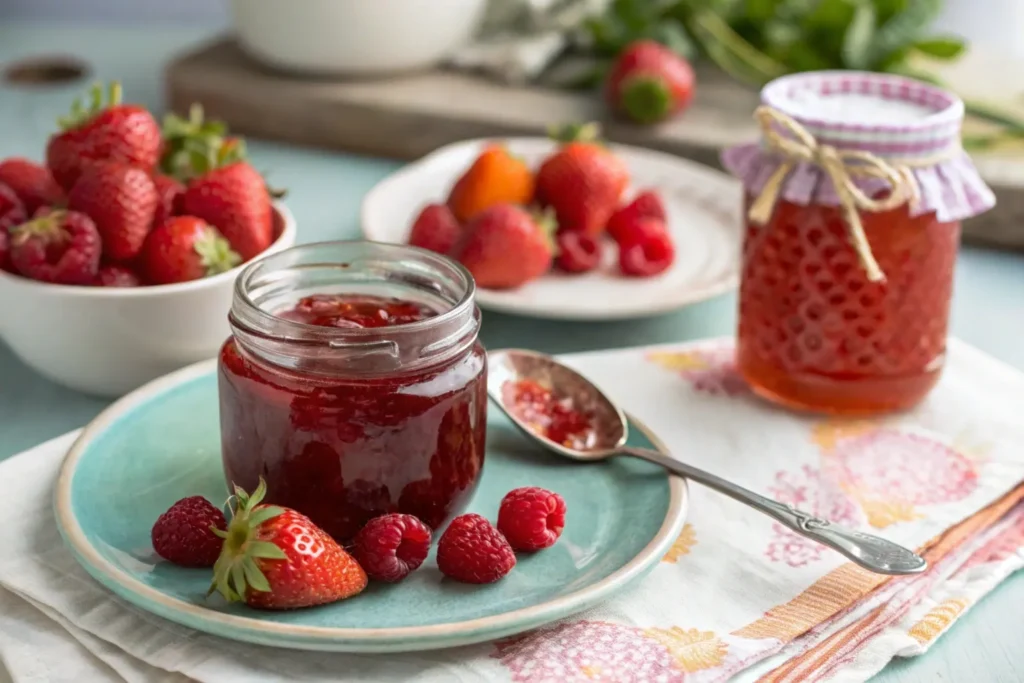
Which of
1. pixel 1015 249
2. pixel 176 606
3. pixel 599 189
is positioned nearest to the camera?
pixel 176 606

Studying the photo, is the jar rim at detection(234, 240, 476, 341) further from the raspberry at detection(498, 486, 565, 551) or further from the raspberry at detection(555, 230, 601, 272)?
the raspberry at detection(555, 230, 601, 272)

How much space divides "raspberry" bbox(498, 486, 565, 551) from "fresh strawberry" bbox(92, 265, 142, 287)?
49 cm

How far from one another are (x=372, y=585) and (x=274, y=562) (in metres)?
0.10

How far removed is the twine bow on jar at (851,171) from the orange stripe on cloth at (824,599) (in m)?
0.27

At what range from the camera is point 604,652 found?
93cm

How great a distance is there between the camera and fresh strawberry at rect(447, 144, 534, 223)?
172 cm

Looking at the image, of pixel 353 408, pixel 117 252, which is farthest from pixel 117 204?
pixel 353 408

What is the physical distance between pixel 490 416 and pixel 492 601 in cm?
33

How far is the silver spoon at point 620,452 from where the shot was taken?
1.01 meters

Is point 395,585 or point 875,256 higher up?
point 875,256

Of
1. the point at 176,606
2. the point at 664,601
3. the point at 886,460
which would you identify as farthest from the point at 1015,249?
the point at 176,606

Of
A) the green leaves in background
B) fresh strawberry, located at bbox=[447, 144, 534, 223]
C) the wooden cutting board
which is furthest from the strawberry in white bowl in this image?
the green leaves in background

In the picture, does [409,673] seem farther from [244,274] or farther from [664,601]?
[244,274]

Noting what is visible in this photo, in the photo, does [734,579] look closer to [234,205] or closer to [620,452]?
[620,452]
